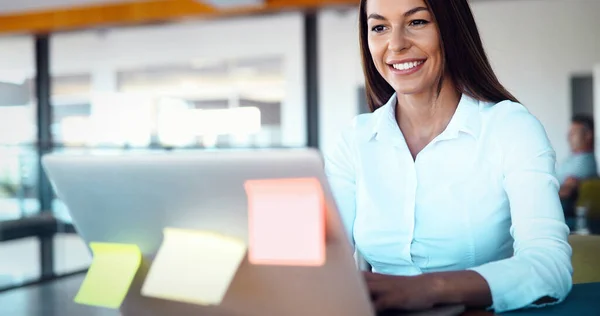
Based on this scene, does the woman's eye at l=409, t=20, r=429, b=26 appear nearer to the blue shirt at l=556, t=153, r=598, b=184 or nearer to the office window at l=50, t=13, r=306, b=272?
the blue shirt at l=556, t=153, r=598, b=184

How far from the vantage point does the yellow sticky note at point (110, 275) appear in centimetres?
88

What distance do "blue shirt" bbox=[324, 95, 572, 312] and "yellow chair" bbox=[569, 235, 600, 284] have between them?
A: 16cm

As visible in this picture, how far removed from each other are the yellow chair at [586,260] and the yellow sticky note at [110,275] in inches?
36.9

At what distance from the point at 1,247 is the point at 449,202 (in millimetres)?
6766

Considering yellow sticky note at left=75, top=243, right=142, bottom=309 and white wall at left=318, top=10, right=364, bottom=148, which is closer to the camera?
yellow sticky note at left=75, top=243, right=142, bottom=309

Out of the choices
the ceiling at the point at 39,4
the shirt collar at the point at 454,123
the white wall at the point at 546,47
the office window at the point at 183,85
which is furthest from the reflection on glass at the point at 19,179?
the shirt collar at the point at 454,123

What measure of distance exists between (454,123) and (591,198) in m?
3.98

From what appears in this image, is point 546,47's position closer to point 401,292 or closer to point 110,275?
point 401,292

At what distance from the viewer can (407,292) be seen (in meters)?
0.87

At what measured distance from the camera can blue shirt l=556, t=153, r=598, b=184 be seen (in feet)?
19.0

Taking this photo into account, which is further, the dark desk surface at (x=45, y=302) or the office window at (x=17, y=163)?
the office window at (x=17, y=163)

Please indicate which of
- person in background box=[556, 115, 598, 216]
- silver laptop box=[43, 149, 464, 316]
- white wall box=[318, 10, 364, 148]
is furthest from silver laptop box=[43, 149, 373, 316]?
white wall box=[318, 10, 364, 148]

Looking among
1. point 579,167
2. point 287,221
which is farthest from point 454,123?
point 579,167

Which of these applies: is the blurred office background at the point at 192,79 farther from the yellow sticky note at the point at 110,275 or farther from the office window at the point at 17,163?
the yellow sticky note at the point at 110,275
